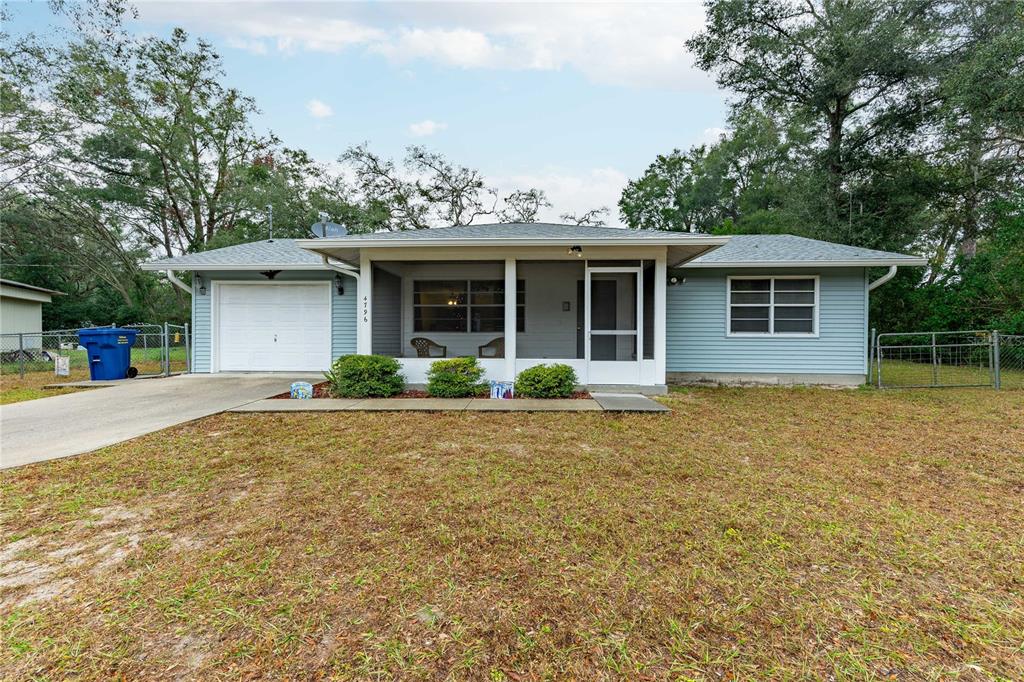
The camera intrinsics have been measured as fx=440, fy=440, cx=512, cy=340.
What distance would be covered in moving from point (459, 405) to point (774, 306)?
6723 millimetres

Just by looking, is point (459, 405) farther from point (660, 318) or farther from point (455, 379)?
point (660, 318)

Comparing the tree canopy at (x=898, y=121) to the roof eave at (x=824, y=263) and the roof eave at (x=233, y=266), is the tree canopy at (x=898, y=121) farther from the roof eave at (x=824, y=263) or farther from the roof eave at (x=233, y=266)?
the roof eave at (x=233, y=266)

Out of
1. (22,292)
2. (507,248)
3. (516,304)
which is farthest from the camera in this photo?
(22,292)

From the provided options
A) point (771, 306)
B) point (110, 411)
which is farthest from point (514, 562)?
point (771, 306)

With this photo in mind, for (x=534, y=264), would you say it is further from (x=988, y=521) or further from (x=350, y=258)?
(x=988, y=521)

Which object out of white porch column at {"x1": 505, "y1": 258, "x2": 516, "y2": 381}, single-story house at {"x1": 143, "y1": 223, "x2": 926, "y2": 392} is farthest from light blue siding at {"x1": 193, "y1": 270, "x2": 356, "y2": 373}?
white porch column at {"x1": 505, "y1": 258, "x2": 516, "y2": 381}

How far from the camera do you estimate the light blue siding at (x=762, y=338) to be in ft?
28.5

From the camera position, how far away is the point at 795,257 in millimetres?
8562

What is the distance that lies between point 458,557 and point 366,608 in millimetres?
559

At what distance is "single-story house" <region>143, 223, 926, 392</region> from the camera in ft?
24.4

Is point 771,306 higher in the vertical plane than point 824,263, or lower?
lower

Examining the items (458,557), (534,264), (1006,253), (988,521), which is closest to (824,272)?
(534,264)

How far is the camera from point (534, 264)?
9672 mm

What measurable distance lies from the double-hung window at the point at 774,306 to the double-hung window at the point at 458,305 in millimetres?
4947
